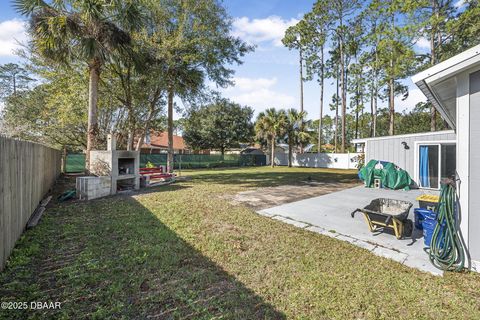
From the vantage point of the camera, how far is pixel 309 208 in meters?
6.28

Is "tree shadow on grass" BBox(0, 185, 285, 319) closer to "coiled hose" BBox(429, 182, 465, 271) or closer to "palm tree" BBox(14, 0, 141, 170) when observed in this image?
"coiled hose" BBox(429, 182, 465, 271)

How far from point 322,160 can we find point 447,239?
22.4 m

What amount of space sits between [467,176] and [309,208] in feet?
11.8

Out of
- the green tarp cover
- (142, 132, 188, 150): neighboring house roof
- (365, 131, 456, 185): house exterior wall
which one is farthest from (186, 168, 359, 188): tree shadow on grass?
(142, 132, 188, 150): neighboring house roof

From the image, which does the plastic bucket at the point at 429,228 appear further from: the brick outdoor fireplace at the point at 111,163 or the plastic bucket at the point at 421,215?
the brick outdoor fireplace at the point at 111,163

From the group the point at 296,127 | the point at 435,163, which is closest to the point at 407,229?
the point at 435,163

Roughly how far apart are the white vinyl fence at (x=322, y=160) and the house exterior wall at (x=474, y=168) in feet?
66.1

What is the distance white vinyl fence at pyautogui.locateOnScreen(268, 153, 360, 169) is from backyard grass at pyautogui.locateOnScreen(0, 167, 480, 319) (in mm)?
20609

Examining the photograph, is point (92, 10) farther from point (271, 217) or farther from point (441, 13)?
point (441, 13)

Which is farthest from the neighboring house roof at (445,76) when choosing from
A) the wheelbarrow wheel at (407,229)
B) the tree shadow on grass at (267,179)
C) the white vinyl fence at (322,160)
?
the white vinyl fence at (322,160)

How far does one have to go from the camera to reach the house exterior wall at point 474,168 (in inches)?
117

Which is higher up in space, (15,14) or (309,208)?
(15,14)

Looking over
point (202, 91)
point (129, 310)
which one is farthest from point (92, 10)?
point (129, 310)

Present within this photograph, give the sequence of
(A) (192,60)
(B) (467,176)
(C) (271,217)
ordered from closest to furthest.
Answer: (B) (467,176) < (C) (271,217) < (A) (192,60)
